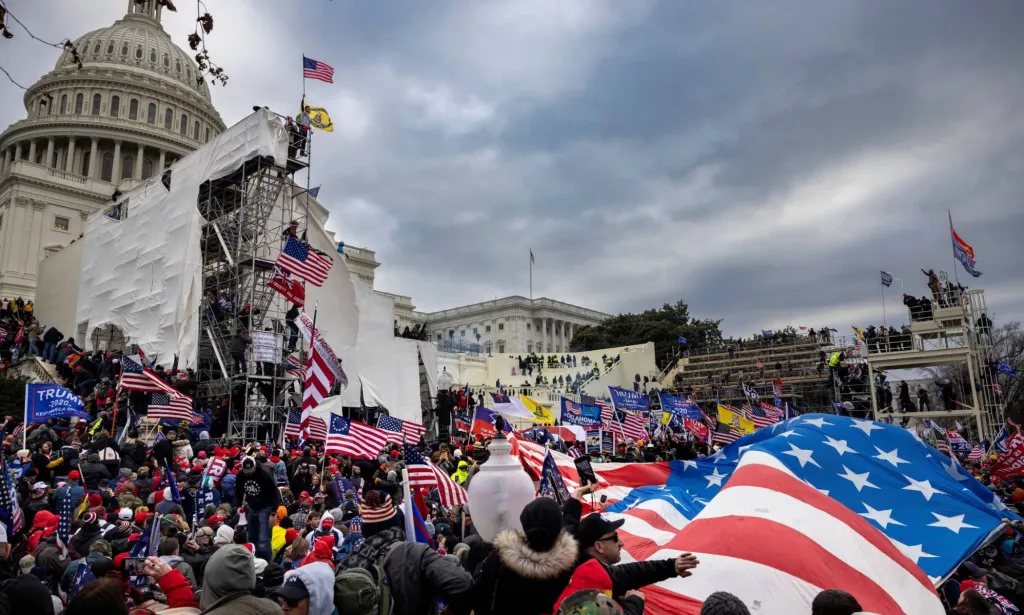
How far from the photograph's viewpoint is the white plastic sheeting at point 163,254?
82.0 feet

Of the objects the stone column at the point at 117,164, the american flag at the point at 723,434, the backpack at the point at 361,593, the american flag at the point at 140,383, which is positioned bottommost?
the backpack at the point at 361,593

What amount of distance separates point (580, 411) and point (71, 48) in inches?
663

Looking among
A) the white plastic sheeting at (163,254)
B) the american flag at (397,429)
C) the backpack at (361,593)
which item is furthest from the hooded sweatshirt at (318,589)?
the white plastic sheeting at (163,254)

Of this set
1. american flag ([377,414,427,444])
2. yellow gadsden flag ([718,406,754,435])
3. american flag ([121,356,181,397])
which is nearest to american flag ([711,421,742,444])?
yellow gadsden flag ([718,406,754,435])

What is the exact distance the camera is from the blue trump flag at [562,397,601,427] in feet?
64.1

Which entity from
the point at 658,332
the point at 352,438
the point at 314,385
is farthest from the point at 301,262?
the point at 658,332

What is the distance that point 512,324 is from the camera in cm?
9194

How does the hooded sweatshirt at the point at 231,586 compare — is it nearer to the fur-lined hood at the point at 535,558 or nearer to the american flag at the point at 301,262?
the fur-lined hood at the point at 535,558

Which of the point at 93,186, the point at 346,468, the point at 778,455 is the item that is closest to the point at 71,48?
the point at 778,455

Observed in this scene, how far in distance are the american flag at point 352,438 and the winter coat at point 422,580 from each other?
795 centimetres

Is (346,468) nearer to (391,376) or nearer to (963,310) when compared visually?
(391,376)

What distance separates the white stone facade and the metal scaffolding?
62.0 m

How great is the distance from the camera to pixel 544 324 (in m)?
93.4

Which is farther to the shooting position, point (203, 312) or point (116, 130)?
point (116, 130)
